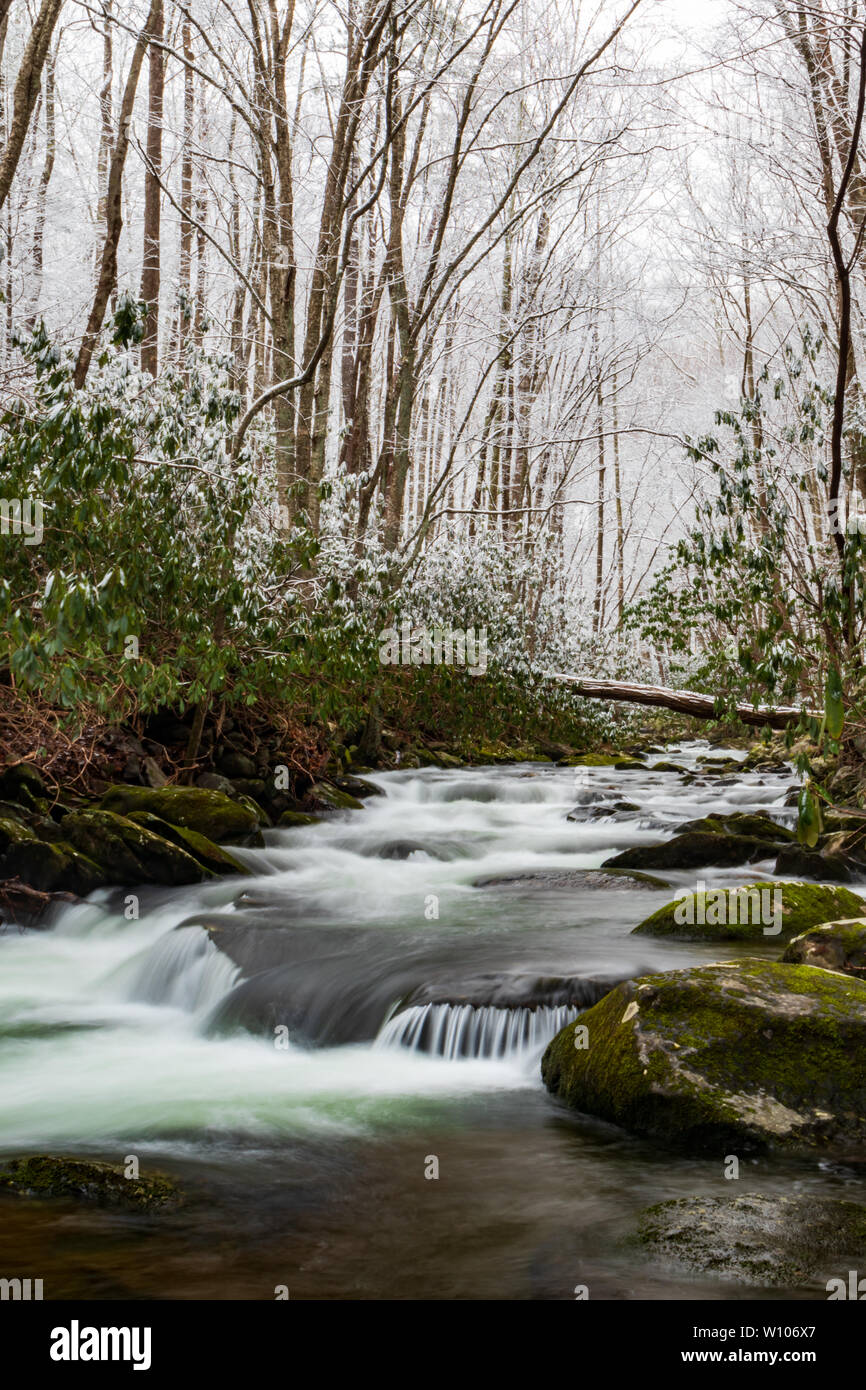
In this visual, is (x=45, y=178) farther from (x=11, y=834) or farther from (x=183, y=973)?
(x=183, y=973)

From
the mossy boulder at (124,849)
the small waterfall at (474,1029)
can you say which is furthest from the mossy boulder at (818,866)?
the mossy boulder at (124,849)

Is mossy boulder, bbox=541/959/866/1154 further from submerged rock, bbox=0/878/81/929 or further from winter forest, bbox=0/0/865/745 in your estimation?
submerged rock, bbox=0/878/81/929

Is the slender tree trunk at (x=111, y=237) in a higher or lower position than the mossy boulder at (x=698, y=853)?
higher

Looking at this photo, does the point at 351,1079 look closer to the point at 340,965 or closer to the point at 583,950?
the point at 340,965

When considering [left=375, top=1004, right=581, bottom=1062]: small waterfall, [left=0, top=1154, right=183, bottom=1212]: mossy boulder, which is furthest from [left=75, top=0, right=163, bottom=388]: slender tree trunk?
[left=0, top=1154, right=183, bottom=1212]: mossy boulder

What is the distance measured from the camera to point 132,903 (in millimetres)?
7812

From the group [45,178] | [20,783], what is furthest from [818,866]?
[45,178]

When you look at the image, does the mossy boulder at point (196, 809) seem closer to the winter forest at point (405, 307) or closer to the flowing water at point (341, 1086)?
the flowing water at point (341, 1086)

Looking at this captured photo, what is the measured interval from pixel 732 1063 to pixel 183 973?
385cm

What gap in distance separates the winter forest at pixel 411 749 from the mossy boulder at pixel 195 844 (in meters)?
0.06

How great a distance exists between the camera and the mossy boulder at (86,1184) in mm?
3564
